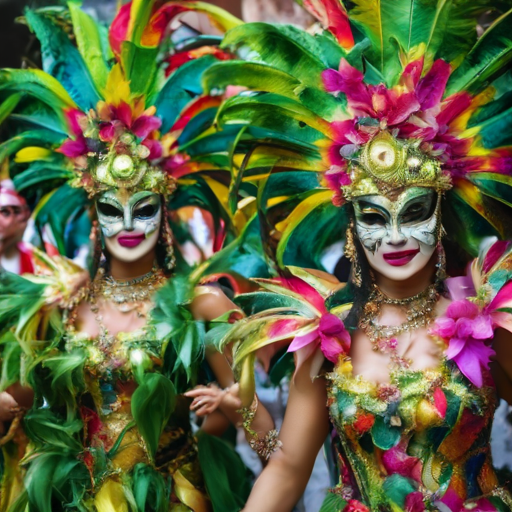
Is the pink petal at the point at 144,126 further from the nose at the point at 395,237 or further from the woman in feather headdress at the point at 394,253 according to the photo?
the nose at the point at 395,237

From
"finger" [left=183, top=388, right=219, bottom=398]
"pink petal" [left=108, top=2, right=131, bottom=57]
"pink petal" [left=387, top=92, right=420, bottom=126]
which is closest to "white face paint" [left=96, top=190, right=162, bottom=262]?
"pink petal" [left=108, top=2, right=131, bottom=57]

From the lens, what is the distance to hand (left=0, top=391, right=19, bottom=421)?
3559 millimetres

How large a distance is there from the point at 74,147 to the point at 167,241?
0.46m

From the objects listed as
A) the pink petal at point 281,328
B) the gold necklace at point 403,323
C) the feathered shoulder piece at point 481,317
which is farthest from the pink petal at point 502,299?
the pink petal at point 281,328

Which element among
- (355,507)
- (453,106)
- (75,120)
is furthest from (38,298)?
(453,106)

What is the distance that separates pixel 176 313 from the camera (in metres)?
3.46

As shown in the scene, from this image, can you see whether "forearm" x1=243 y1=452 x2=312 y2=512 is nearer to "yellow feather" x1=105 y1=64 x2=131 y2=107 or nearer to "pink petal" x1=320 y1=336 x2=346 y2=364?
"pink petal" x1=320 y1=336 x2=346 y2=364

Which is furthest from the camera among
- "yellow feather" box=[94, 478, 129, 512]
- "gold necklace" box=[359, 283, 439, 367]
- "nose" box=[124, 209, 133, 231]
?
"nose" box=[124, 209, 133, 231]

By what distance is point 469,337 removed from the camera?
282 centimetres

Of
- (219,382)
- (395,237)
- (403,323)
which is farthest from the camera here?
(219,382)

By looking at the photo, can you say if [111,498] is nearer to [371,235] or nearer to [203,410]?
[203,410]

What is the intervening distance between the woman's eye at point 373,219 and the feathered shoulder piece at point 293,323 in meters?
0.28

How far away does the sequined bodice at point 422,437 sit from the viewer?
9.22 feet

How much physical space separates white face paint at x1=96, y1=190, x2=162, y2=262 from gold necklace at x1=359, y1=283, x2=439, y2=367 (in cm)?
86
